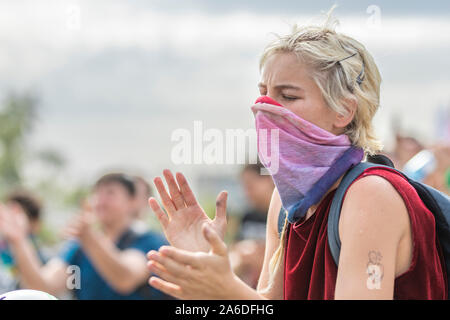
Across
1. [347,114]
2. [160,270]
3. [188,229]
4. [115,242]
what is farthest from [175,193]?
[115,242]

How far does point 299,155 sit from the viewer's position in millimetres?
2252

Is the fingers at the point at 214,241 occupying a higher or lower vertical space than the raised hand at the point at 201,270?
higher

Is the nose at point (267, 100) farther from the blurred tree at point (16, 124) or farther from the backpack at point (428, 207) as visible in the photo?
the blurred tree at point (16, 124)

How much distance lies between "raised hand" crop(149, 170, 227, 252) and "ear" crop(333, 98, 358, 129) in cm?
62

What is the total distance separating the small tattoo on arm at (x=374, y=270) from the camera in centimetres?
195

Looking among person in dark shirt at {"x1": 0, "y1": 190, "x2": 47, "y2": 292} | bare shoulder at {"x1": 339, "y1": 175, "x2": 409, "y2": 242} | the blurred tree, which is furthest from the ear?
the blurred tree

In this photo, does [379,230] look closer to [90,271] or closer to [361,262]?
[361,262]

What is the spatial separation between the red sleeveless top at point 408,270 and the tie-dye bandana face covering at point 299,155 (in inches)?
3.1

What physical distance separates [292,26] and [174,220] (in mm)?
918

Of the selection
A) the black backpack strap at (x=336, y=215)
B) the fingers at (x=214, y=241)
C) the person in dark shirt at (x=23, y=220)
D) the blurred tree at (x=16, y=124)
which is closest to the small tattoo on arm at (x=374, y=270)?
the black backpack strap at (x=336, y=215)

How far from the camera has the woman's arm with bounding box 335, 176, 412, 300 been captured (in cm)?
196

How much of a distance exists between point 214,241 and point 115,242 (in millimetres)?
3947

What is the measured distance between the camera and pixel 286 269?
2.38 metres
